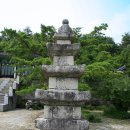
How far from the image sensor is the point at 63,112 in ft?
29.0

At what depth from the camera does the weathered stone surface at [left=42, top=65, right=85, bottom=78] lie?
8.62m

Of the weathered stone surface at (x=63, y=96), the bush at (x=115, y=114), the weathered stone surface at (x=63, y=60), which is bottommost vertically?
the bush at (x=115, y=114)

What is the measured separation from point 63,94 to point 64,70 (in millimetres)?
604

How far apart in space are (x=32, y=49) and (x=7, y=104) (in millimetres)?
6484

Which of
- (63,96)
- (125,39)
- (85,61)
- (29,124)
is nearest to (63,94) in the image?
(63,96)

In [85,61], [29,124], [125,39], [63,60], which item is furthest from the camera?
[125,39]

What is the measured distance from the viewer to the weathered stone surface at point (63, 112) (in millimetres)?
8805

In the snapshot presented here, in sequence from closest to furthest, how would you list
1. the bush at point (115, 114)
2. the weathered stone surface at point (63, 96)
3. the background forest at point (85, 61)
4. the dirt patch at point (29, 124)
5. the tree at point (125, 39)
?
the weathered stone surface at point (63, 96), the dirt patch at point (29, 124), the background forest at point (85, 61), the bush at point (115, 114), the tree at point (125, 39)

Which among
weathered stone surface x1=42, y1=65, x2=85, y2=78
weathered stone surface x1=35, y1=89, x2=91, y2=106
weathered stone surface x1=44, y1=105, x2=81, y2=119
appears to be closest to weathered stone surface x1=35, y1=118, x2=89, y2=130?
weathered stone surface x1=44, y1=105, x2=81, y2=119

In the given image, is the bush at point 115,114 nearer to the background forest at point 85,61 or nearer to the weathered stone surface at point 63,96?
the background forest at point 85,61

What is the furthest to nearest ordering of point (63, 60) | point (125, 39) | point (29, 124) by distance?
point (125, 39) < point (29, 124) < point (63, 60)

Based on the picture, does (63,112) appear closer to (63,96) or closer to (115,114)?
(63,96)

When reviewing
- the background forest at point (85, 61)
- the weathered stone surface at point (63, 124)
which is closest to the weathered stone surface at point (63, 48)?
the weathered stone surface at point (63, 124)

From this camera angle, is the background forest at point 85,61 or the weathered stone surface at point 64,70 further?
the background forest at point 85,61
